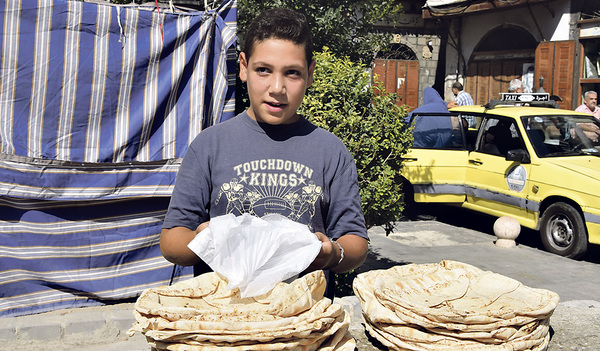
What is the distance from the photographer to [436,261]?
7.95 meters

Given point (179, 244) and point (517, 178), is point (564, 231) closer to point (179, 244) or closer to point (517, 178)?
point (517, 178)

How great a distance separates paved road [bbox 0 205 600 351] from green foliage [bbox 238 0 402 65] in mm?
2584

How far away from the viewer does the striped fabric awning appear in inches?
199

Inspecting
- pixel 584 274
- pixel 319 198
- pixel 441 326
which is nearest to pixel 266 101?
pixel 319 198

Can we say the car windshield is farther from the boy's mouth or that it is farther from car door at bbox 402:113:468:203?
the boy's mouth

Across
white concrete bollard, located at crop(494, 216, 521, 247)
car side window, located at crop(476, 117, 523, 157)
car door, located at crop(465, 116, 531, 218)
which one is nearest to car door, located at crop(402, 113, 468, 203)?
car door, located at crop(465, 116, 531, 218)

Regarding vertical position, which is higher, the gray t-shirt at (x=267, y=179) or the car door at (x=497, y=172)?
the gray t-shirt at (x=267, y=179)

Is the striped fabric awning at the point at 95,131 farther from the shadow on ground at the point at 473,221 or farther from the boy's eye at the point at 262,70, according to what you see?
the shadow on ground at the point at 473,221

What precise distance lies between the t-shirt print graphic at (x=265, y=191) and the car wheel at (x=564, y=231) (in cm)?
719

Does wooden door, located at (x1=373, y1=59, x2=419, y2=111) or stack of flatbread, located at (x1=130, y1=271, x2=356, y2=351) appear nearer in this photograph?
stack of flatbread, located at (x1=130, y1=271, x2=356, y2=351)

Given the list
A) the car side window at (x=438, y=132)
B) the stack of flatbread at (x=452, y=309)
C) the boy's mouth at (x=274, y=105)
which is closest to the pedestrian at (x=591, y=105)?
the car side window at (x=438, y=132)

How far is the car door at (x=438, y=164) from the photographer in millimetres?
10055

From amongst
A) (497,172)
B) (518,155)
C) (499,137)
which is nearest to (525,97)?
(499,137)

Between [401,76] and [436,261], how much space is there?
1380 cm
